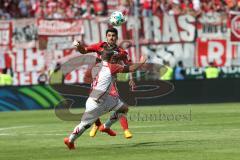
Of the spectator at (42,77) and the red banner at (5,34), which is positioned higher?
the red banner at (5,34)

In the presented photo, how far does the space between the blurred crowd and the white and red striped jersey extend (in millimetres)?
23874

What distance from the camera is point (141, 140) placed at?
17141 mm

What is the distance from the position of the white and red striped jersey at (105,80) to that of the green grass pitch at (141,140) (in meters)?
1.09

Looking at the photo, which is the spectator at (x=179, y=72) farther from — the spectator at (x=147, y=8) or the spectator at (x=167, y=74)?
the spectator at (x=147, y=8)

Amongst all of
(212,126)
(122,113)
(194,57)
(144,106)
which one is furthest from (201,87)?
(122,113)

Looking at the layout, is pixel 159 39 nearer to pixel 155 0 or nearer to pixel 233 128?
pixel 155 0

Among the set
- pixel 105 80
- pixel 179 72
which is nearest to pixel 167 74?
pixel 179 72

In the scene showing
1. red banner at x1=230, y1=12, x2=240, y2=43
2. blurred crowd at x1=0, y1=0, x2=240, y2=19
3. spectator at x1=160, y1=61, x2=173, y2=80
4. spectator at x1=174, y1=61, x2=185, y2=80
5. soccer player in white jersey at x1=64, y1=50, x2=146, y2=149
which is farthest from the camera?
blurred crowd at x1=0, y1=0, x2=240, y2=19

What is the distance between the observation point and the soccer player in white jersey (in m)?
15.3

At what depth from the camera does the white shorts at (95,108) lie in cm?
1537

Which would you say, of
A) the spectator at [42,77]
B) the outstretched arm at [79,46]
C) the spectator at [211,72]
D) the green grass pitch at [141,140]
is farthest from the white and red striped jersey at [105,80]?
the spectator at [211,72]

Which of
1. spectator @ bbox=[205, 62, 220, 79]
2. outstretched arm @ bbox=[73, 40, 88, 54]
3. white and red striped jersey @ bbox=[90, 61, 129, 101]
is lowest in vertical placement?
spectator @ bbox=[205, 62, 220, 79]

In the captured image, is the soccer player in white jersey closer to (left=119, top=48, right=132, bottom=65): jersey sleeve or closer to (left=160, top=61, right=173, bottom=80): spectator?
(left=119, top=48, right=132, bottom=65): jersey sleeve

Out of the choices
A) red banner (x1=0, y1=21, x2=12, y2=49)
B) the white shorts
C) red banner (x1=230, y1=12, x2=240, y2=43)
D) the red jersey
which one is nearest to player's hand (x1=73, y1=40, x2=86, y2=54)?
the red jersey
